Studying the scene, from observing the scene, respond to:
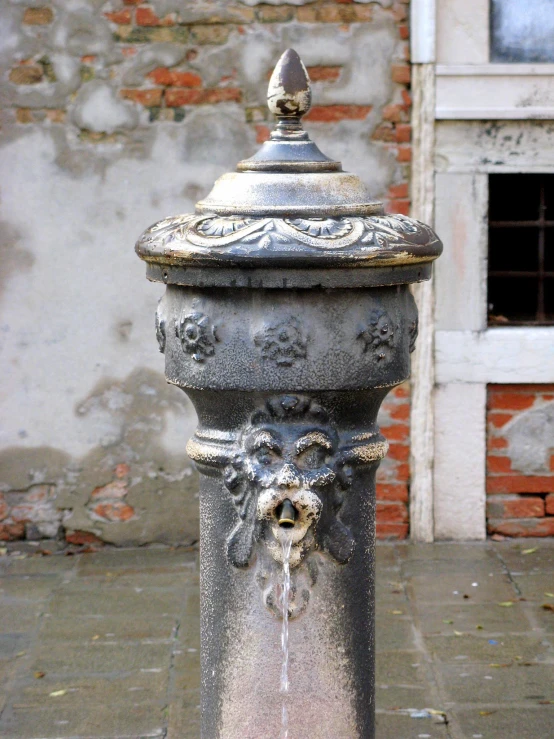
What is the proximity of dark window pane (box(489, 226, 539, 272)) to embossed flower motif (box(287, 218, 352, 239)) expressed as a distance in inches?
103

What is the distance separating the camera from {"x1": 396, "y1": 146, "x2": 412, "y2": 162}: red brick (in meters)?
4.58

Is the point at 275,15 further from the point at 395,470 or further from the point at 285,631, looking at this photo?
the point at 285,631

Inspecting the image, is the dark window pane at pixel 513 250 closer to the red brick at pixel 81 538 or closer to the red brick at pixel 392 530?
the red brick at pixel 392 530

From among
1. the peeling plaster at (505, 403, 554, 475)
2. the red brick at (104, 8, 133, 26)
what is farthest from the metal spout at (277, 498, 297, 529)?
the red brick at (104, 8, 133, 26)

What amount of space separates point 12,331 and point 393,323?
2664 millimetres

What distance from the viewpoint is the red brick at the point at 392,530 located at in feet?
15.8

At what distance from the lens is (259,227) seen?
7.36 ft

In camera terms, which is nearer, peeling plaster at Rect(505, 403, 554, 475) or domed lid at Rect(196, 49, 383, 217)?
domed lid at Rect(196, 49, 383, 217)

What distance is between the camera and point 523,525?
484cm

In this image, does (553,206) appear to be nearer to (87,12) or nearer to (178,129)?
(178,129)

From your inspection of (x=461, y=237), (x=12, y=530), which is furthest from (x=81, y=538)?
(x=461, y=237)

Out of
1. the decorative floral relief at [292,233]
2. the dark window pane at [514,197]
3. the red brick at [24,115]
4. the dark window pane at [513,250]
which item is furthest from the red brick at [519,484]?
the decorative floral relief at [292,233]

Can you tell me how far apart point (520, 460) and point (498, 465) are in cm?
10

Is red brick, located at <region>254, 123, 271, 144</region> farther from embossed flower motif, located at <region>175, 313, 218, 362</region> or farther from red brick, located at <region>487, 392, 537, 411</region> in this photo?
embossed flower motif, located at <region>175, 313, 218, 362</region>
